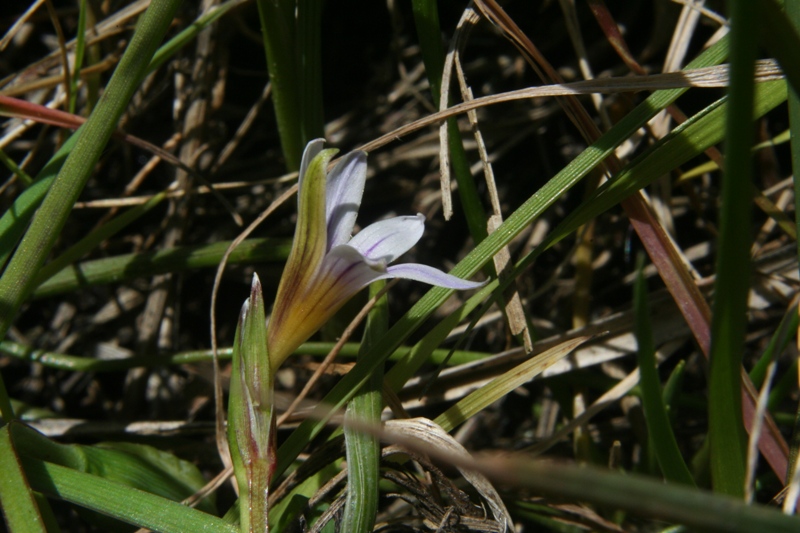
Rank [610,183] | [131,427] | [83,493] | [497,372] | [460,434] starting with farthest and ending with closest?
[460,434] < [131,427] < [497,372] < [610,183] < [83,493]

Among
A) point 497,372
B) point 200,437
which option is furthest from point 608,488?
point 200,437

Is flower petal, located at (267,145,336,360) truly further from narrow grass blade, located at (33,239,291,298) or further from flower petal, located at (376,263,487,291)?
narrow grass blade, located at (33,239,291,298)

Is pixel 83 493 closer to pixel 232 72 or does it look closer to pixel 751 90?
pixel 751 90

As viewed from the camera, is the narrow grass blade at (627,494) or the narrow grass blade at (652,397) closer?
the narrow grass blade at (627,494)

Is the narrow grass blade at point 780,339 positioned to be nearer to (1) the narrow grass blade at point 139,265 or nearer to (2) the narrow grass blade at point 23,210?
(1) the narrow grass blade at point 139,265

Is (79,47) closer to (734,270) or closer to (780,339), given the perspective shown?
(734,270)

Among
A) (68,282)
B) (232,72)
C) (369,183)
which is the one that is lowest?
(68,282)

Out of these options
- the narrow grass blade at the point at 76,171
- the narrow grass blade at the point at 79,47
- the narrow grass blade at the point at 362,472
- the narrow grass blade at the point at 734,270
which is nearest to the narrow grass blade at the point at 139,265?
the narrow grass blade at the point at 79,47

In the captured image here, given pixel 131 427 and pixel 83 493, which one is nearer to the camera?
pixel 83 493

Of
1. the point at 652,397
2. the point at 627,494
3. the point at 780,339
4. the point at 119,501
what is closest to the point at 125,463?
the point at 119,501
